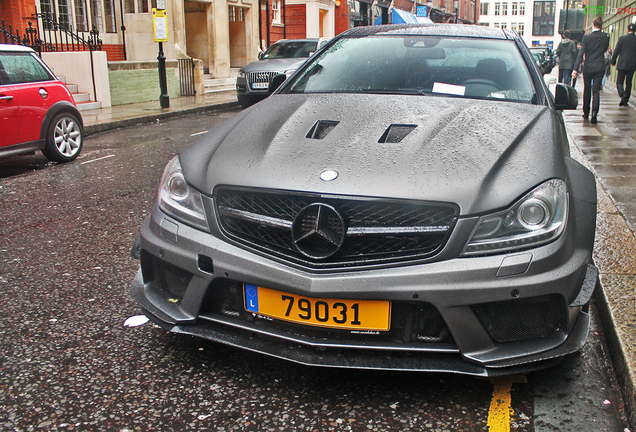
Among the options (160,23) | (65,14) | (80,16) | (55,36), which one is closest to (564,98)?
(160,23)

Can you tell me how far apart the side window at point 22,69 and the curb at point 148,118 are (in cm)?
374

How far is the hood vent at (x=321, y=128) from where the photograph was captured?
304 centimetres

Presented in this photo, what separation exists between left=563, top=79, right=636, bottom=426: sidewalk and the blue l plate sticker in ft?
5.00

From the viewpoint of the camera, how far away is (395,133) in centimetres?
300

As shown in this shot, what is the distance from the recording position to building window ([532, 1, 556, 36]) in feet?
396

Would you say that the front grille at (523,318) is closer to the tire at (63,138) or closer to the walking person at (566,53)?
the tire at (63,138)

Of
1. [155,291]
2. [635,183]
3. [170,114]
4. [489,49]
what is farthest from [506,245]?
[170,114]

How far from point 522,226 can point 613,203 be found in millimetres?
3628

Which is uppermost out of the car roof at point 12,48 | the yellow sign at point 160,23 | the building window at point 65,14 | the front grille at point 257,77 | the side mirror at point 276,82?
the building window at point 65,14

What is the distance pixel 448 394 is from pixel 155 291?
138cm

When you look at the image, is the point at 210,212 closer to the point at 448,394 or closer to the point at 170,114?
the point at 448,394

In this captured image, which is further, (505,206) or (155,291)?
(155,291)

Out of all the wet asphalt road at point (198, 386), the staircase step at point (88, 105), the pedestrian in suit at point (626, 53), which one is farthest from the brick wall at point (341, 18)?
the wet asphalt road at point (198, 386)

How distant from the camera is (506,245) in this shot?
8.07 feet
